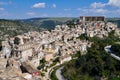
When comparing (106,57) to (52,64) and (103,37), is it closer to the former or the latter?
(52,64)

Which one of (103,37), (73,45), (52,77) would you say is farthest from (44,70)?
(103,37)

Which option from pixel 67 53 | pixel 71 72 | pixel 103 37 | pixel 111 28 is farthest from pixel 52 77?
pixel 111 28

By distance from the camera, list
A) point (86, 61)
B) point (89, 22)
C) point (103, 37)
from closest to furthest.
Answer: point (86, 61), point (103, 37), point (89, 22)

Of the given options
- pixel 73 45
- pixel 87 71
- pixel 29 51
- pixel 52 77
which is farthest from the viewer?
pixel 73 45

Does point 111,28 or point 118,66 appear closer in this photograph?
point 118,66

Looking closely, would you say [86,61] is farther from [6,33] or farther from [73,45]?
[6,33]

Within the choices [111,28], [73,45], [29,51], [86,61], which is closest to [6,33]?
[111,28]

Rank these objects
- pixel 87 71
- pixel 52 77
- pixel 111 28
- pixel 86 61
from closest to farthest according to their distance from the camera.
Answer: pixel 52 77 < pixel 87 71 < pixel 86 61 < pixel 111 28

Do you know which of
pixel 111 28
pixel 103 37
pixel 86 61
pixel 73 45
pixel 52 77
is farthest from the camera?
pixel 111 28

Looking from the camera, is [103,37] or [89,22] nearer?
[103,37]
